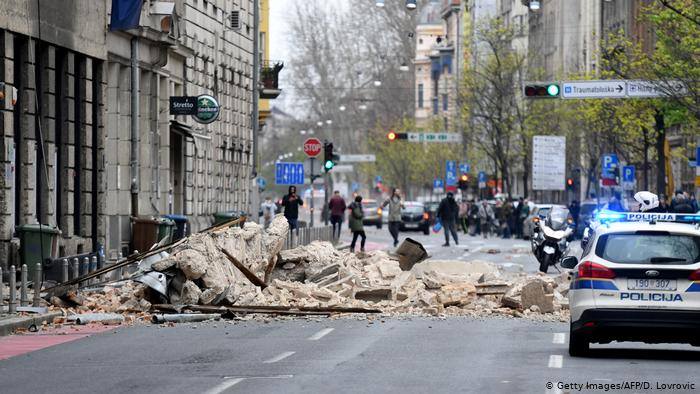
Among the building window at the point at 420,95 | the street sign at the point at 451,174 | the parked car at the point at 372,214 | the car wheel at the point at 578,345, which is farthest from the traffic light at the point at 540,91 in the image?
the building window at the point at 420,95

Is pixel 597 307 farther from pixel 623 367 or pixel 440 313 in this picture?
pixel 440 313

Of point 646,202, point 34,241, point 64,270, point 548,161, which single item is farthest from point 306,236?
point 548,161

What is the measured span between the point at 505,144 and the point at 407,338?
248 feet

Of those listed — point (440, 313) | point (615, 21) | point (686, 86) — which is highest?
point (615, 21)

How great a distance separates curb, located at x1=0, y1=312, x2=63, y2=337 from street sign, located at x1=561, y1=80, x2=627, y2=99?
26.1m

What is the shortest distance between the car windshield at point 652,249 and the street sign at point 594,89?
30191 millimetres

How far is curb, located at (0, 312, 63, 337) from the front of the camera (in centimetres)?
2183

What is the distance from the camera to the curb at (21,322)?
21.8 m

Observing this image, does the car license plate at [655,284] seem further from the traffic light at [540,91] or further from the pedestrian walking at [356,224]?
the pedestrian walking at [356,224]

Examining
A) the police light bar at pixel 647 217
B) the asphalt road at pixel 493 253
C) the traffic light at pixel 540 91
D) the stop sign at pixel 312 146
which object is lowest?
the asphalt road at pixel 493 253

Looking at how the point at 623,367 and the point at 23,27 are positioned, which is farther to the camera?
the point at 23,27

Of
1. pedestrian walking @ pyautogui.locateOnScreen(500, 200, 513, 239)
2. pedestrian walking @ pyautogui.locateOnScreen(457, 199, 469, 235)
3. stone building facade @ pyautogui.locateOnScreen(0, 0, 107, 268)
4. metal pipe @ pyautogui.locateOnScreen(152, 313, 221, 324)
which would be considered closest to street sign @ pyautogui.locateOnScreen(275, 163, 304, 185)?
stone building facade @ pyautogui.locateOnScreen(0, 0, 107, 268)

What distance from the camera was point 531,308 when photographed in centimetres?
2581

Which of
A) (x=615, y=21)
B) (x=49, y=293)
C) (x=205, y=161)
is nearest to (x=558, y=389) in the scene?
(x=49, y=293)
